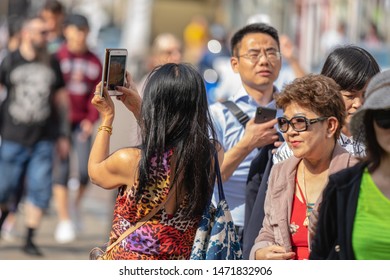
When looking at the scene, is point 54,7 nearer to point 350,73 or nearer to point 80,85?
point 80,85

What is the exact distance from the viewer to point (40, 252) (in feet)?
36.3

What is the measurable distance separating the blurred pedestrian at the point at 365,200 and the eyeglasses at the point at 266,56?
2.67m

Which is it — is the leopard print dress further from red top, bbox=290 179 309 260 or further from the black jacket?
the black jacket

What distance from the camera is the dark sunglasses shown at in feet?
Answer: 13.5

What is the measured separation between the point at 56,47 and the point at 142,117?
8.42 metres

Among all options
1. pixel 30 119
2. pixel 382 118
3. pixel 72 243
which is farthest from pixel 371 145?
pixel 72 243

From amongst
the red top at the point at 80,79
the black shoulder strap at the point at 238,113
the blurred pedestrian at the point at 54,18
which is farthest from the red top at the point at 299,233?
the blurred pedestrian at the point at 54,18

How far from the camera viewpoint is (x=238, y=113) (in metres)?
6.75

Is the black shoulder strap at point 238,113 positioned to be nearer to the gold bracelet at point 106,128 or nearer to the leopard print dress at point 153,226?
the gold bracelet at point 106,128

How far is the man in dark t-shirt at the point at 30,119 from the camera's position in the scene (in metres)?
11.2

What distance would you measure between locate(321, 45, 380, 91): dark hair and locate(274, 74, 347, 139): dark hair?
1.82ft

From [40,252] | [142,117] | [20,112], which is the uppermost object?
[142,117]
